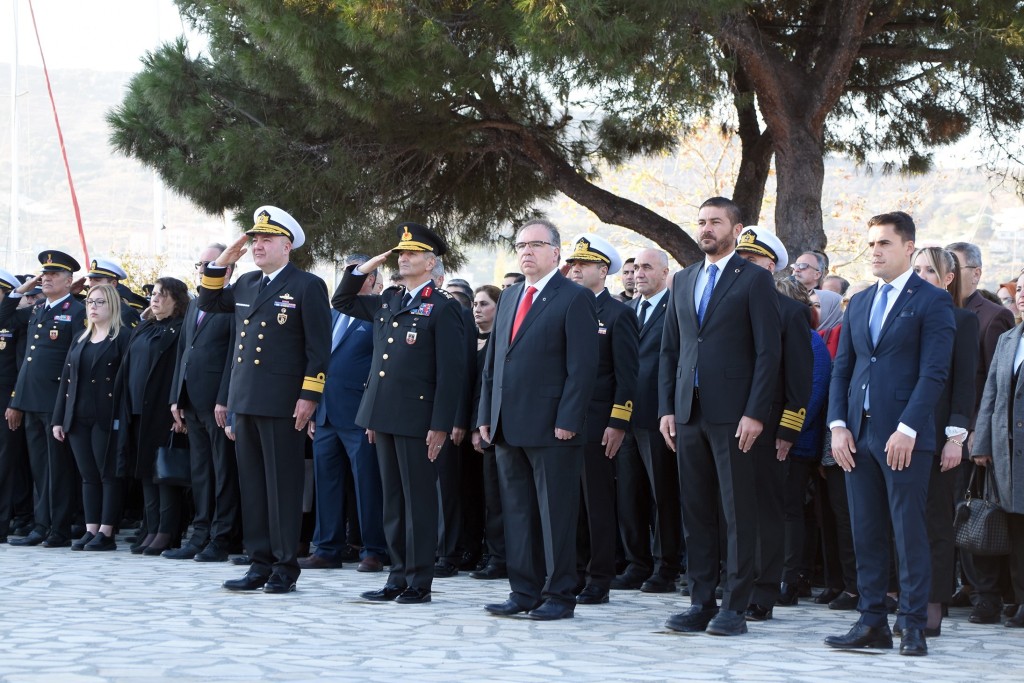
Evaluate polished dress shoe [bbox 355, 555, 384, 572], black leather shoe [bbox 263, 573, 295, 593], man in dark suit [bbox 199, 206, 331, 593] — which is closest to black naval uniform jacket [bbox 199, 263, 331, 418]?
man in dark suit [bbox 199, 206, 331, 593]

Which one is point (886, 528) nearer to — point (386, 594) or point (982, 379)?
point (982, 379)

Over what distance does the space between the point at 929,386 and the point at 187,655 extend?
3090 millimetres

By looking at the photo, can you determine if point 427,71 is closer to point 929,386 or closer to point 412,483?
point 412,483

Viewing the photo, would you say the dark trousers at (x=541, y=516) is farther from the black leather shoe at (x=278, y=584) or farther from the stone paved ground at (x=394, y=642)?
the black leather shoe at (x=278, y=584)

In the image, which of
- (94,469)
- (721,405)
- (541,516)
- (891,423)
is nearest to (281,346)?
(541,516)

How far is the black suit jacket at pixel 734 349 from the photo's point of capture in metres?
5.84

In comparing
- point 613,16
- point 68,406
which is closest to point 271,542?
point 68,406

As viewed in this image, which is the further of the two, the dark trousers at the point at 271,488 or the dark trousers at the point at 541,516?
the dark trousers at the point at 271,488

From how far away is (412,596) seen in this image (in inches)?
259

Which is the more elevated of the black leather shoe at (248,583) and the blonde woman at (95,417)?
the blonde woman at (95,417)

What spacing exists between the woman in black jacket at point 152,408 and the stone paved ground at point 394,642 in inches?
57.2

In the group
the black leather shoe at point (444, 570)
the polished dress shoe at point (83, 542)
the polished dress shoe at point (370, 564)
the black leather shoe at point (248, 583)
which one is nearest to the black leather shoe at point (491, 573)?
the black leather shoe at point (444, 570)

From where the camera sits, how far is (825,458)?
6.91 meters

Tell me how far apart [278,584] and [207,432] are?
1969 millimetres
